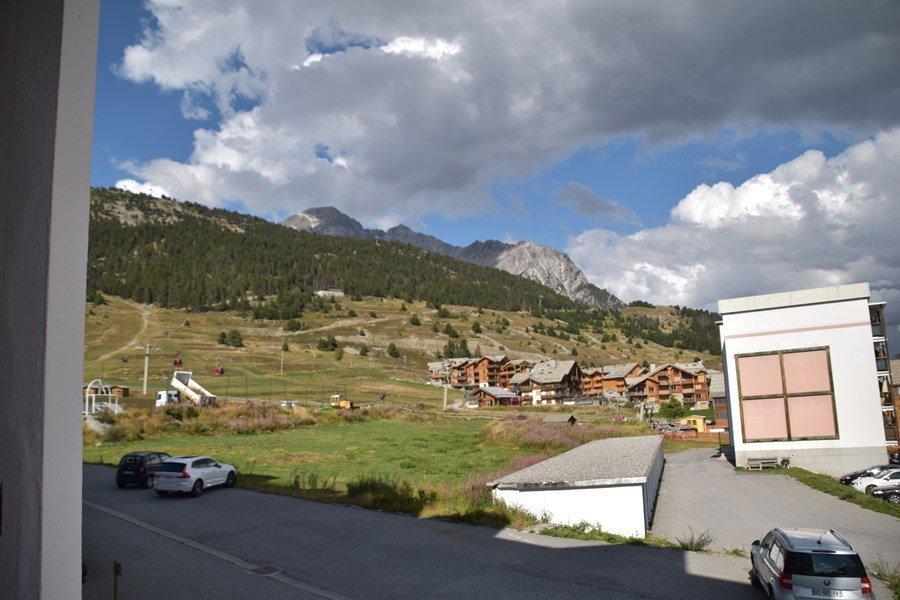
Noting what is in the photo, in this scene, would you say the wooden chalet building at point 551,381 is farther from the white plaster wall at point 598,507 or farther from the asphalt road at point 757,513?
the white plaster wall at point 598,507

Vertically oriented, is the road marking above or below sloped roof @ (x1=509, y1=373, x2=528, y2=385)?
→ below

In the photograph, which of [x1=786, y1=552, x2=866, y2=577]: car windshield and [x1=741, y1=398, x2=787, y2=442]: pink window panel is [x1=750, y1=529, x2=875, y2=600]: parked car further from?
[x1=741, y1=398, x2=787, y2=442]: pink window panel

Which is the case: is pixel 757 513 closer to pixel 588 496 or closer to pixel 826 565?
pixel 588 496

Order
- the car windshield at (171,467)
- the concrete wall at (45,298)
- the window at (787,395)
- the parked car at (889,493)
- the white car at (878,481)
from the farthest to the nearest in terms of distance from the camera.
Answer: the window at (787,395)
the white car at (878,481)
the parked car at (889,493)
the car windshield at (171,467)
the concrete wall at (45,298)

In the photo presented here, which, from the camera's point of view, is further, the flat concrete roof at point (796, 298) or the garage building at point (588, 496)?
the flat concrete roof at point (796, 298)

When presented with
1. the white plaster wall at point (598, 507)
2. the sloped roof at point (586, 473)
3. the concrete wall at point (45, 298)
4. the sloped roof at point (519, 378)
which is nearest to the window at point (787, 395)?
the sloped roof at point (586, 473)

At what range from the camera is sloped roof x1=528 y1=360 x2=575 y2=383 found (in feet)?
375

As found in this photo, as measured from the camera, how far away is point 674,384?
112 metres

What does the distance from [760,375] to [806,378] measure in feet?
8.13

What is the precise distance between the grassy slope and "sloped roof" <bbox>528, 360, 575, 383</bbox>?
859 inches

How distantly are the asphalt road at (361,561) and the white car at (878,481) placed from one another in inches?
704

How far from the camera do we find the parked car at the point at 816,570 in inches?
404

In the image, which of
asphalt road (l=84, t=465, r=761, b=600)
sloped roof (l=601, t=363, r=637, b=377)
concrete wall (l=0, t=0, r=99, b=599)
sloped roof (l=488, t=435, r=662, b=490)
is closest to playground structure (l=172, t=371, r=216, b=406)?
asphalt road (l=84, t=465, r=761, b=600)

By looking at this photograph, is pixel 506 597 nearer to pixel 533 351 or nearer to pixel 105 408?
pixel 105 408
